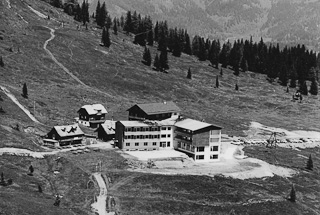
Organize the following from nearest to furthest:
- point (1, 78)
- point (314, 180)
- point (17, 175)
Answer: point (17, 175) < point (314, 180) < point (1, 78)

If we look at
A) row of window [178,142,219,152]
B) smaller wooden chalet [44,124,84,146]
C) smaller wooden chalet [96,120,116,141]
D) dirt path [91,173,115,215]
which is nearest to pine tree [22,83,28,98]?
smaller wooden chalet [96,120,116,141]

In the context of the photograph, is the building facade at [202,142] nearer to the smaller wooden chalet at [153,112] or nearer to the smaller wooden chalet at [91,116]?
the smaller wooden chalet at [153,112]

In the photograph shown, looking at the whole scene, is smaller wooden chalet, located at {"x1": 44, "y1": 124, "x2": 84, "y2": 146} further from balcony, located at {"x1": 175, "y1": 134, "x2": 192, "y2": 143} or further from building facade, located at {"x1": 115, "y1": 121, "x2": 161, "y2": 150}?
balcony, located at {"x1": 175, "y1": 134, "x2": 192, "y2": 143}

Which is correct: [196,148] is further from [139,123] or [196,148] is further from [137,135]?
[139,123]

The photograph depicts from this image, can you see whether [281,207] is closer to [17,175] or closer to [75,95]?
[17,175]

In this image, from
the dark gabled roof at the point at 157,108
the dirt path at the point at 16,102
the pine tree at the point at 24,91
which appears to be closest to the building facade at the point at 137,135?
the dark gabled roof at the point at 157,108

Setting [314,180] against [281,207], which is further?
[314,180]

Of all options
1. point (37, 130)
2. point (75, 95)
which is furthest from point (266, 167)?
point (75, 95)

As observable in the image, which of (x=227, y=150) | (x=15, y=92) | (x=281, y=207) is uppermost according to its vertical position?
(x=15, y=92)
